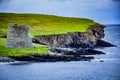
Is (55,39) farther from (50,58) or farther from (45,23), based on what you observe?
(50,58)

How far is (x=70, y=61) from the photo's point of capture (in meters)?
89.1

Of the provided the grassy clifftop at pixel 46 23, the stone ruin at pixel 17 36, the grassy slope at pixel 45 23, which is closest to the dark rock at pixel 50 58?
the stone ruin at pixel 17 36

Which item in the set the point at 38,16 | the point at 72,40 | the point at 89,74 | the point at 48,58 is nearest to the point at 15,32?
the point at 48,58

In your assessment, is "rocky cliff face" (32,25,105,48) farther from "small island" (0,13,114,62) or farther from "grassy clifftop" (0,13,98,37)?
"grassy clifftop" (0,13,98,37)

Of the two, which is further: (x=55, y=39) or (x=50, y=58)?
(x=55, y=39)

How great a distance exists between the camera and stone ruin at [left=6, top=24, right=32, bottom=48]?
94750 millimetres

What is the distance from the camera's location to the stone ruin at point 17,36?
9475cm

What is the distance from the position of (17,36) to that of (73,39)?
121 ft

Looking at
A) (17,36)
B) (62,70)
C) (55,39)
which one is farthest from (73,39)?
(62,70)

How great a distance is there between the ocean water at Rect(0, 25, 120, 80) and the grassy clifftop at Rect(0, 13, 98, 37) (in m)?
41.9

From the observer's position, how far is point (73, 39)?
13000cm

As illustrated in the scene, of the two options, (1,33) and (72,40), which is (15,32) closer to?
(1,33)

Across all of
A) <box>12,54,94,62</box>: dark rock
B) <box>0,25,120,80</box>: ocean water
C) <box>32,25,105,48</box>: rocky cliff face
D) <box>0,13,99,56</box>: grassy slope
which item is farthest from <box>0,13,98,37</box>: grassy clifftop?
<box>0,25,120,80</box>: ocean water

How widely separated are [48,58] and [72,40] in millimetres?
41412
